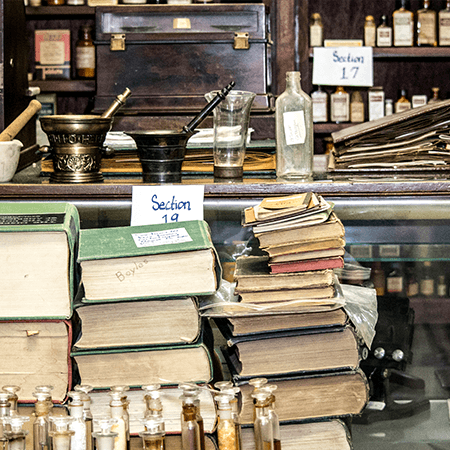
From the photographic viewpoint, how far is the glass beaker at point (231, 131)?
142 cm

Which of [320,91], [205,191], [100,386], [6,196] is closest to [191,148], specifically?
[205,191]

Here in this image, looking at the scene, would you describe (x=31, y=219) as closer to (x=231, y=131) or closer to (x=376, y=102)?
(x=231, y=131)

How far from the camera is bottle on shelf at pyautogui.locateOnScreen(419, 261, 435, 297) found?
1.35m

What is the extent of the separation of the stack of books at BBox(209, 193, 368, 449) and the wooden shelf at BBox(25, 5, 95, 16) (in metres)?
2.20

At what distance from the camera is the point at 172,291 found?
1139 millimetres

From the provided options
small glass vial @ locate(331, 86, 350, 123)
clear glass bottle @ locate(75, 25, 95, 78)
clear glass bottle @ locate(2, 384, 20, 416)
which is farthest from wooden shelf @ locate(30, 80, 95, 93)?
clear glass bottle @ locate(2, 384, 20, 416)

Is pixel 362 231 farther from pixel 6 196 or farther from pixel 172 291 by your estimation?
pixel 6 196

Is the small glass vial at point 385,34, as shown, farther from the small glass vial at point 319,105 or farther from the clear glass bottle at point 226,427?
the clear glass bottle at point 226,427

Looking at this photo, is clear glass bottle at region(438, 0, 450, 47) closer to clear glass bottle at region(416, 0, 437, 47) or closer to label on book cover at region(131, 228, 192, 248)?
clear glass bottle at region(416, 0, 437, 47)

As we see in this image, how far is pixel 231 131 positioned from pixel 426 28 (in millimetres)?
2118

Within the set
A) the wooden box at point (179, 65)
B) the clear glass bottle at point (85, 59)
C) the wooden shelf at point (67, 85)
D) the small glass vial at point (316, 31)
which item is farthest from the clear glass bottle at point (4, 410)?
the small glass vial at point (316, 31)

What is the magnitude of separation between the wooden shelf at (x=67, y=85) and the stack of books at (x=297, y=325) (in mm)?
2041

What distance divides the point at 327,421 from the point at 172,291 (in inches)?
14.9

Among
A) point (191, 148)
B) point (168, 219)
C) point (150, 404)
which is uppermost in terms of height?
point (191, 148)
